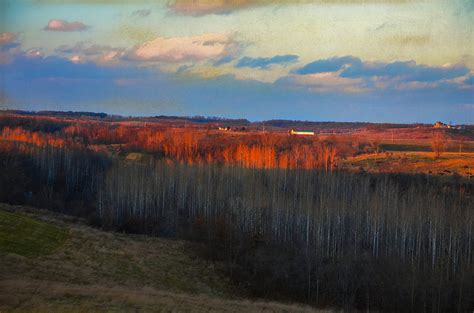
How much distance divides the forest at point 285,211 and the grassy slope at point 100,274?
147 inches

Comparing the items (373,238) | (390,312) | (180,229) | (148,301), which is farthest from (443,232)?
(148,301)

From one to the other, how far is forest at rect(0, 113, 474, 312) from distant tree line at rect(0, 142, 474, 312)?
0.14 meters

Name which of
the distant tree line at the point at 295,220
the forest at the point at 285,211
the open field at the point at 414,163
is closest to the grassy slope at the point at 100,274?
the forest at the point at 285,211

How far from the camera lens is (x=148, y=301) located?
22.1m

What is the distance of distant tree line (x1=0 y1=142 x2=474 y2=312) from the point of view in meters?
36.5

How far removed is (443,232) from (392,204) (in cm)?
676

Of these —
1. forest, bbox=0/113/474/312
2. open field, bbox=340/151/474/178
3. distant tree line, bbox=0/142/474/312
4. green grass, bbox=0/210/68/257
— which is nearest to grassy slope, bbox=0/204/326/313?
green grass, bbox=0/210/68/257

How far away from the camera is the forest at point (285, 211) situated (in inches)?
1448

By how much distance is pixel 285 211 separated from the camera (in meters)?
50.2

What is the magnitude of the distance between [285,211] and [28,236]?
23.6m

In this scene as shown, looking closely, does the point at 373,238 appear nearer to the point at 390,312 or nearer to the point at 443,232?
the point at 443,232

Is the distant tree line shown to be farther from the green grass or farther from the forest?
the green grass

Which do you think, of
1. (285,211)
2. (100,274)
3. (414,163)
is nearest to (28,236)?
(100,274)

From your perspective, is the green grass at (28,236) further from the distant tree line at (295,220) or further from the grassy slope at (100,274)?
the distant tree line at (295,220)
